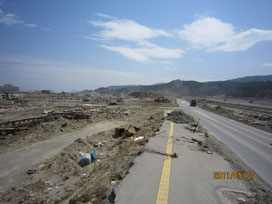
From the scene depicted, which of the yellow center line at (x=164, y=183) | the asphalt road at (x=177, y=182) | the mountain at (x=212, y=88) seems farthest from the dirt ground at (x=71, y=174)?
the mountain at (x=212, y=88)

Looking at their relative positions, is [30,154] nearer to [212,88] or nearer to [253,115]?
[253,115]

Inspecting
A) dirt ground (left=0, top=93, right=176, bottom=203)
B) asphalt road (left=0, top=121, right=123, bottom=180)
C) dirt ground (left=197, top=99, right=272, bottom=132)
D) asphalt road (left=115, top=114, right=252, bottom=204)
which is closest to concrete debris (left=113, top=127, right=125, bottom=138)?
dirt ground (left=0, top=93, right=176, bottom=203)

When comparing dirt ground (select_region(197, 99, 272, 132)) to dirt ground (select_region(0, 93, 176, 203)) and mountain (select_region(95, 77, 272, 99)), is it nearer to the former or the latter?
dirt ground (select_region(0, 93, 176, 203))

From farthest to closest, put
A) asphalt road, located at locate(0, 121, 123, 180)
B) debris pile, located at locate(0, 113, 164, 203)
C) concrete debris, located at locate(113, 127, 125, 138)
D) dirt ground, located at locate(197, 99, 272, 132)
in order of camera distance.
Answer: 1. dirt ground, located at locate(197, 99, 272, 132)
2. concrete debris, located at locate(113, 127, 125, 138)
3. asphalt road, located at locate(0, 121, 123, 180)
4. debris pile, located at locate(0, 113, 164, 203)

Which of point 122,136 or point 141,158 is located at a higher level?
point 141,158

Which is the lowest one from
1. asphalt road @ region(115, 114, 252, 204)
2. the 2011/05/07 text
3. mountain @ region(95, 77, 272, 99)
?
the 2011/05/07 text

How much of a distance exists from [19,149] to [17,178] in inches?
144

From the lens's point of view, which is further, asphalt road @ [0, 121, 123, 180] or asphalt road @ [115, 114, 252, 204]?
asphalt road @ [0, 121, 123, 180]

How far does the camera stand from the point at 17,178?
19.5 ft

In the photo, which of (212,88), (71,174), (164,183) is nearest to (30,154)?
(71,174)

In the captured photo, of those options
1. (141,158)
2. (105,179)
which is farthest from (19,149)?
(141,158)

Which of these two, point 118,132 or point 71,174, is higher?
point 118,132

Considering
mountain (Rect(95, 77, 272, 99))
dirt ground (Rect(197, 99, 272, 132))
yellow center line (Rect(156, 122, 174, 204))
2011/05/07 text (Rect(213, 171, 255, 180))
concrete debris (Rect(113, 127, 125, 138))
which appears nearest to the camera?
yellow center line (Rect(156, 122, 174, 204))

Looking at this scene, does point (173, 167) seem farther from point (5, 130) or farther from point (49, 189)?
point (5, 130)
